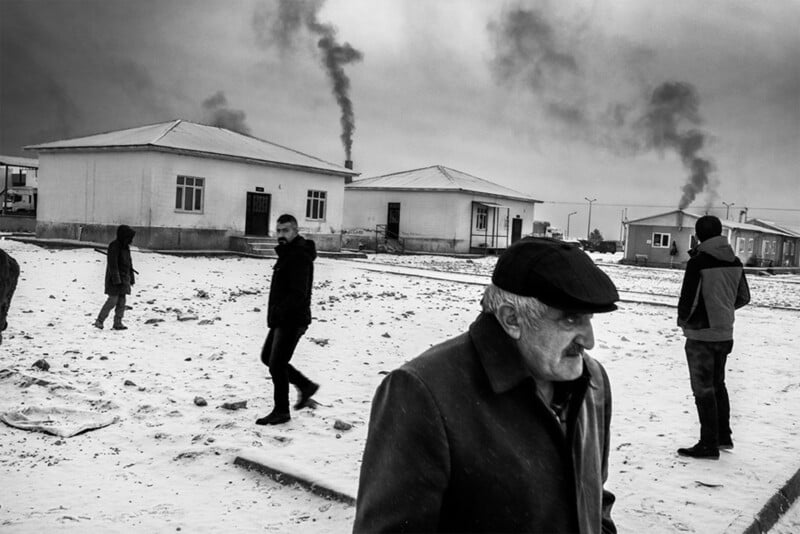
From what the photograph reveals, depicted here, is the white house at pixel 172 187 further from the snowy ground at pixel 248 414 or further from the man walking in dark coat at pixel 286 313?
the man walking in dark coat at pixel 286 313

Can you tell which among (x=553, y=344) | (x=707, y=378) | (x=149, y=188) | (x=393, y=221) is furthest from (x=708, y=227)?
(x=393, y=221)

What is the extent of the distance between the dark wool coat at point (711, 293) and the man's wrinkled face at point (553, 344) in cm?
434

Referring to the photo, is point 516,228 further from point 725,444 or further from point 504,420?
point 504,420

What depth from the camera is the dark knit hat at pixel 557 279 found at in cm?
194

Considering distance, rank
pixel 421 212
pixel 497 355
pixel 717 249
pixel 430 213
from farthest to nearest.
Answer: pixel 421 212, pixel 430 213, pixel 717 249, pixel 497 355

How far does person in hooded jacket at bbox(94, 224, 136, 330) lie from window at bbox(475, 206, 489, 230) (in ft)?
103

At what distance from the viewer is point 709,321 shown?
5.97 metres

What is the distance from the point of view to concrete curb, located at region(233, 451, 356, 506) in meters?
4.90

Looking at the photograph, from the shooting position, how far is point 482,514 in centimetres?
180

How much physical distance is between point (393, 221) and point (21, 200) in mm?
23057

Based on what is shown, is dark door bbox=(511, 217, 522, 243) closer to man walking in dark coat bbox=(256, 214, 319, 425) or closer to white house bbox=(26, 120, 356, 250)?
white house bbox=(26, 120, 356, 250)

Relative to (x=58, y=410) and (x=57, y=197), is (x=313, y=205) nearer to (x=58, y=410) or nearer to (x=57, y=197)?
(x=57, y=197)

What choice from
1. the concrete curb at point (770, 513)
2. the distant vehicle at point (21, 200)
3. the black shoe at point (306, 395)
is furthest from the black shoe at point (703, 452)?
the distant vehicle at point (21, 200)

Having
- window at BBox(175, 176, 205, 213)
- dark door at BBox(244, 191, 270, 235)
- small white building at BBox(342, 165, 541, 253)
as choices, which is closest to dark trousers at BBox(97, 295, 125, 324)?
window at BBox(175, 176, 205, 213)
